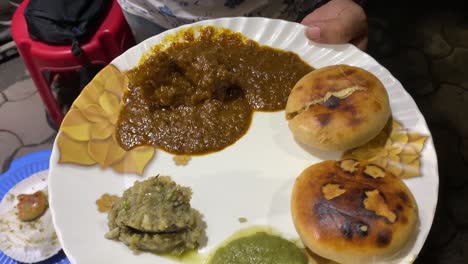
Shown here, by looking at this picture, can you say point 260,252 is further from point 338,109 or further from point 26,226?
point 26,226

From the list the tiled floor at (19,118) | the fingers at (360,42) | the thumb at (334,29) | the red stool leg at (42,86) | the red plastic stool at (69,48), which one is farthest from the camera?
the tiled floor at (19,118)

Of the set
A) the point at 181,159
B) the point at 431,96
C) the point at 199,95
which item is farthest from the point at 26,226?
the point at 431,96

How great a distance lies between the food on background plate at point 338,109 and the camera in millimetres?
1718

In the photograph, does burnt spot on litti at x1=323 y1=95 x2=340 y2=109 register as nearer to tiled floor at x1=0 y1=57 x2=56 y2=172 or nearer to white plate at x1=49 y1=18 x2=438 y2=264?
white plate at x1=49 y1=18 x2=438 y2=264

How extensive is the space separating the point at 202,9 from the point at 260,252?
117 centimetres

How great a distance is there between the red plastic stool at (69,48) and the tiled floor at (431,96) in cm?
84

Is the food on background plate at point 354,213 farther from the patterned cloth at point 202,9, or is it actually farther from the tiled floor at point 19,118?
the tiled floor at point 19,118

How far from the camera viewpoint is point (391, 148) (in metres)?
1.79

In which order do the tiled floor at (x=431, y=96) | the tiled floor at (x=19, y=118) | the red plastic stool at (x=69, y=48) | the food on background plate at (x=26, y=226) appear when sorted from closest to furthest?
1. the food on background plate at (x=26, y=226)
2. the red plastic stool at (x=69, y=48)
3. the tiled floor at (x=431, y=96)
4. the tiled floor at (x=19, y=118)

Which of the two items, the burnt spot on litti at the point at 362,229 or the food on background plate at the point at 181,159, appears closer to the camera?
the burnt spot on litti at the point at 362,229

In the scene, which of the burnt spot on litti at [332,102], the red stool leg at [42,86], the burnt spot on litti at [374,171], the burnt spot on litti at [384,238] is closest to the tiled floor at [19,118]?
the red stool leg at [42,86]

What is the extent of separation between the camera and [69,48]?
2.58m

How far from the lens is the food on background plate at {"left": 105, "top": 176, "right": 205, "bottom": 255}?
5.11 ft

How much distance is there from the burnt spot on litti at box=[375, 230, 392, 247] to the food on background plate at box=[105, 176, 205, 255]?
0.62 m
